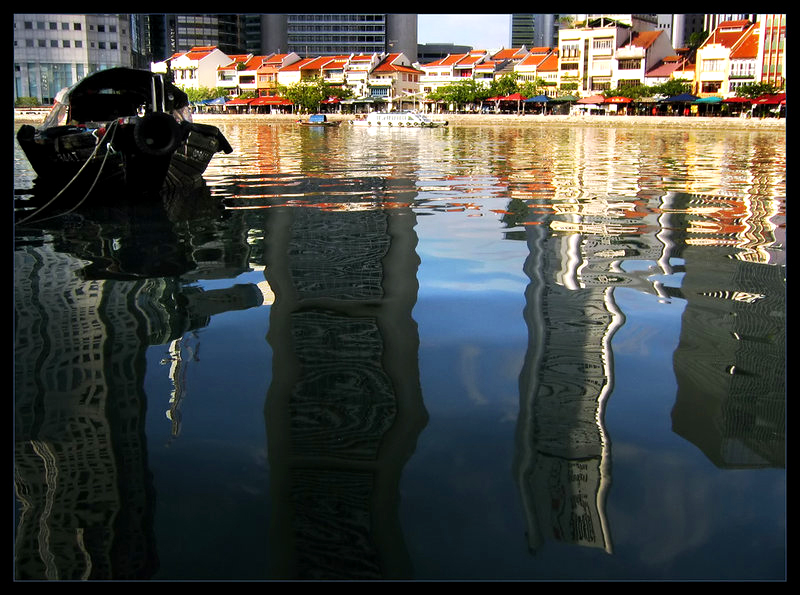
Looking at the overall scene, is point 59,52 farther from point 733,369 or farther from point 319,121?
point 733,369

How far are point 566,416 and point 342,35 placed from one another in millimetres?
112441

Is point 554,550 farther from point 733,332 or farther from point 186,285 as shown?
point 186,285

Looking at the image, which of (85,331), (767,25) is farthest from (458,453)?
(767,25)

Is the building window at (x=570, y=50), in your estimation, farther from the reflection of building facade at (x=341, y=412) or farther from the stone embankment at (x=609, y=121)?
the reflection of building facade at (x=341, y=412)

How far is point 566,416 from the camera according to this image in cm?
283

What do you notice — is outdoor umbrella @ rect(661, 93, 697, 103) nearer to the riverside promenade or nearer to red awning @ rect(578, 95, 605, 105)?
the riverside promenade

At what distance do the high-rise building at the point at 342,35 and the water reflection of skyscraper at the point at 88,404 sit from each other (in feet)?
349

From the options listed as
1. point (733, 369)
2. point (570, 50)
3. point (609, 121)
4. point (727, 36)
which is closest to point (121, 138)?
point (733, 369)

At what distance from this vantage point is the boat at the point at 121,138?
10.2 metres

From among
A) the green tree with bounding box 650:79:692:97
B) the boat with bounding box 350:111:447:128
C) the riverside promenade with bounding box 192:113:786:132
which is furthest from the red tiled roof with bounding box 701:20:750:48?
the boat with bounding box 350:111:447:128

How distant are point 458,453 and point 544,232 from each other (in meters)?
4.87

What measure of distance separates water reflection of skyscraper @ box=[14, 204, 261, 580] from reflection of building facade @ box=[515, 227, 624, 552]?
1.08m

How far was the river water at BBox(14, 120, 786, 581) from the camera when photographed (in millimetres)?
2012

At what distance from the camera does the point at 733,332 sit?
3.91 meters
